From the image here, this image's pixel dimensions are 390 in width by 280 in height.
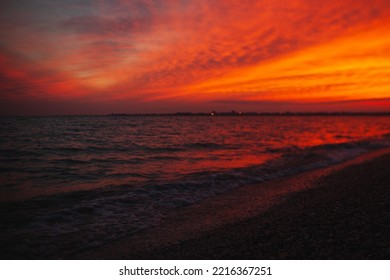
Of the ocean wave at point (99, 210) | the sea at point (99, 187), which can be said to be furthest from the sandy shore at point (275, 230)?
the sea at point (99, 187)

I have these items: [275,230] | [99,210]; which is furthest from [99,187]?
[275,230]

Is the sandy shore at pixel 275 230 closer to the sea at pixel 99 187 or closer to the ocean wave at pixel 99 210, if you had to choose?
the ocean wave at pixel 99 210

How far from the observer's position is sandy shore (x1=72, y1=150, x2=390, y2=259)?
4891 millimetres

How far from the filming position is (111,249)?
19.4 feet

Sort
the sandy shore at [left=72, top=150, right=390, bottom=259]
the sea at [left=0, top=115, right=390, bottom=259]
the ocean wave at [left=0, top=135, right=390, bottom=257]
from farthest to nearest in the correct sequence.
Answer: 1. the sea at [left=0, top=115, right=390, bottom=259]
2. the ocean wave at [left=0, top=135, right=390, bottom=257]
3. the sandy shore at [left=72, top=150, right=390, bottom=259]

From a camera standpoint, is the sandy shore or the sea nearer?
the sandy shore

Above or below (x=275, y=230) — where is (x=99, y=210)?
below

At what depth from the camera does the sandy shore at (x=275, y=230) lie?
4891 millimetres

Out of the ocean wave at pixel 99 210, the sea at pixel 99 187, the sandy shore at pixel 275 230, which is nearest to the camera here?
the sandy shore at pixel 275 230

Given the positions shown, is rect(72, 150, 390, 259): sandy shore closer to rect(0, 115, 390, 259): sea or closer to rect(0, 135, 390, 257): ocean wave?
rect(0, 135, 390, 257): ocean wave

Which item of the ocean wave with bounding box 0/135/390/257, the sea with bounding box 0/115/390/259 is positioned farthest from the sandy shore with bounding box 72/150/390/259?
the sea with bounding box 0/115/390/259

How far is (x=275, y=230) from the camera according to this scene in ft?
19.8

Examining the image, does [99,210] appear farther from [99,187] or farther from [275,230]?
[275,230]
